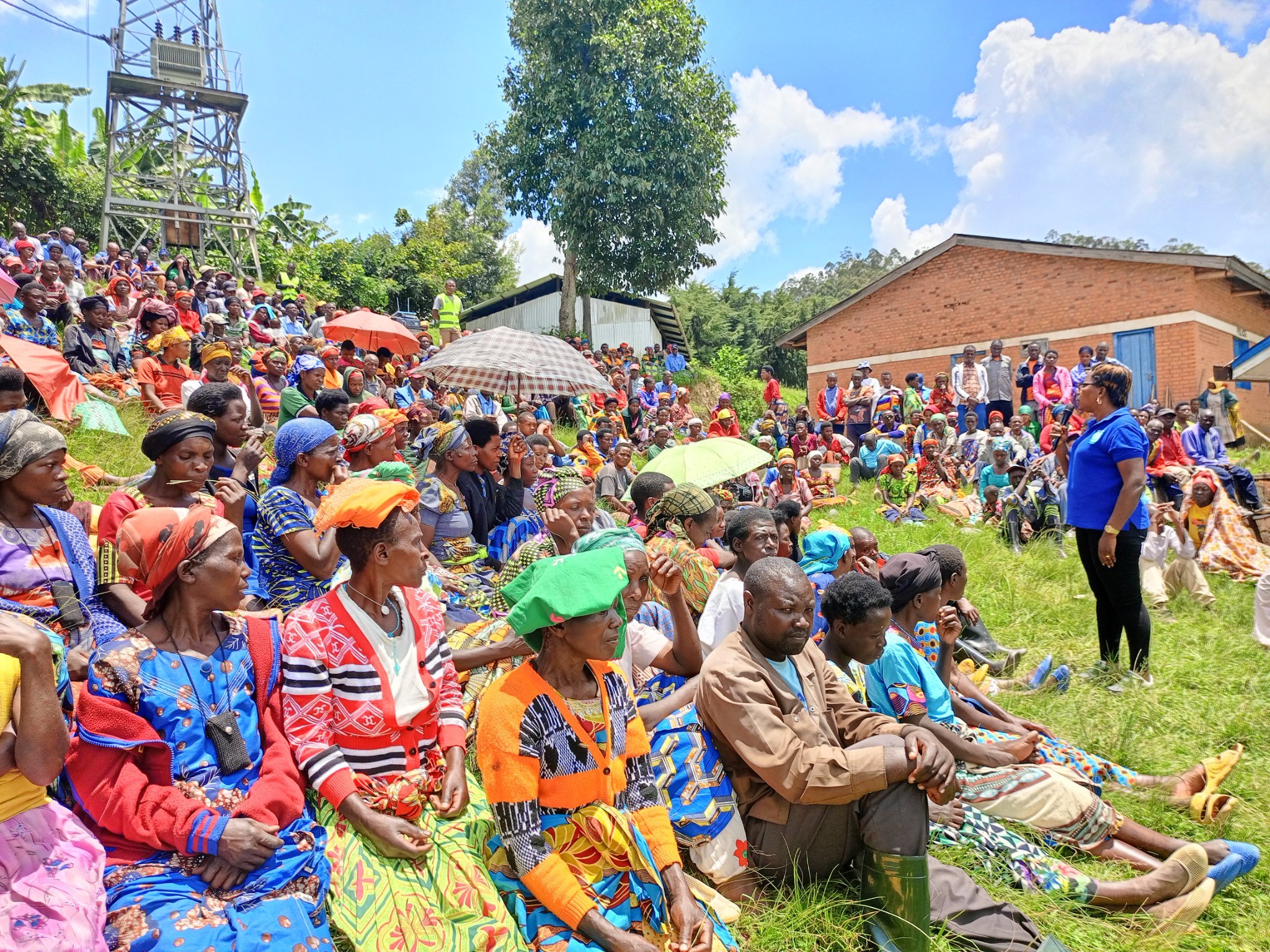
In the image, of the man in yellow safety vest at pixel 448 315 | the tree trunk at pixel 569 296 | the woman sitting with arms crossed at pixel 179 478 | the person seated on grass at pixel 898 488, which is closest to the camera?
the woman sitting with arms crossed at pixel 179 478

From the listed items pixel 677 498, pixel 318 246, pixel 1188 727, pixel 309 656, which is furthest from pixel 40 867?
pixel 318 246

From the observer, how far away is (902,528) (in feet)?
35.5

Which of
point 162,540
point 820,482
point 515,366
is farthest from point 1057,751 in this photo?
point 820,482

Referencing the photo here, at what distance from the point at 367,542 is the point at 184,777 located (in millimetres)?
902

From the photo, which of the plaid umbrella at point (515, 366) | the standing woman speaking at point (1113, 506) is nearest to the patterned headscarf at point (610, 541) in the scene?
the standing woman speaking at point (1113, 506)

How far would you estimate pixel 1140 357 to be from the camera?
18078 millimetres

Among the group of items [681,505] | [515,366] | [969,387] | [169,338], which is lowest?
[681,505]

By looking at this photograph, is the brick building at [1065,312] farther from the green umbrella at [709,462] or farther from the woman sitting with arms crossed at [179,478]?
the woman sitting with arms crossed at [179,478]

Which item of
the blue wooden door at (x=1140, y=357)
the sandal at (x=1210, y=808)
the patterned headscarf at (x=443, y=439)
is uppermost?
the blue wooden door at (x=1140, y=357)

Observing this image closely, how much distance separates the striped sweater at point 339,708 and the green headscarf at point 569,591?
0.52 meters

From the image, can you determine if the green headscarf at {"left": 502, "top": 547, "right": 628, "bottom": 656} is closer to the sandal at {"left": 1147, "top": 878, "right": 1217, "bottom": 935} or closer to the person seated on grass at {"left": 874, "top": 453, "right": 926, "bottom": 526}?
the sandal at {"left": 1147, "top": 878, "right": 1217, "bottom": 935}

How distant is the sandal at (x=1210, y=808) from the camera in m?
3.88

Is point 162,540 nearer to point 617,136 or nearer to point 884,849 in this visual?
point 884,849

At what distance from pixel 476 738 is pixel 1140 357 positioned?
19.6m
